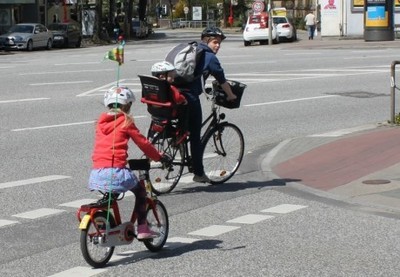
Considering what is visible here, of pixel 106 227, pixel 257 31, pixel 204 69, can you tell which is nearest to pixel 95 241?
pixel 106 227

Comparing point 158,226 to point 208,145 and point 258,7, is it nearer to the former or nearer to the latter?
point 208,145

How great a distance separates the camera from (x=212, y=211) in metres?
10.6

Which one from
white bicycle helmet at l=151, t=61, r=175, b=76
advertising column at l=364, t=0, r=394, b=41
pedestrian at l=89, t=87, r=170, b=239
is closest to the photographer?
pedestrian at l=89, t=87, r=170, b=239

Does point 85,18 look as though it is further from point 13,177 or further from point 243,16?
point 13,177

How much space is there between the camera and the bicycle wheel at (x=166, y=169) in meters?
11.3

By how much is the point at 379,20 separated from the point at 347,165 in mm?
39107

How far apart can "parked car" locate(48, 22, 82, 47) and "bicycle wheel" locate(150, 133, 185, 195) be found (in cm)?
5085

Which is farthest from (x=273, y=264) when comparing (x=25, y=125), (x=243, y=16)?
(x=243, y=16)

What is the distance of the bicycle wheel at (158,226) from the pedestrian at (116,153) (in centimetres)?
15

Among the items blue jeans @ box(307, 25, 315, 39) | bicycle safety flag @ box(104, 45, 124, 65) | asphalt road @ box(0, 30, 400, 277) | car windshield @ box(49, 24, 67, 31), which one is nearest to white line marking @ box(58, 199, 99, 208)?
asphalt road @ box(0, 30, 400, 277)

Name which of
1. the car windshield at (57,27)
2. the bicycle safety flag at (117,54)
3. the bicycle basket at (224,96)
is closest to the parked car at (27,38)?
the car windshield at (57,27)

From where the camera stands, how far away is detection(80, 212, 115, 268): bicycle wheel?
7875 mm

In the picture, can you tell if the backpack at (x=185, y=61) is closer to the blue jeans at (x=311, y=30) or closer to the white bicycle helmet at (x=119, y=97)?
the white bicycle helmet at (x=119, y=97)

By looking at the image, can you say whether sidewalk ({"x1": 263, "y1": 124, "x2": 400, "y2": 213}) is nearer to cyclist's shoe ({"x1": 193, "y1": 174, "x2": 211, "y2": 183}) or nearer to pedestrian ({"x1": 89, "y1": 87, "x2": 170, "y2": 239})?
cyclist's shoe ({"x1": 193, "y1": 174, "x2": 211, "y2": 183})
